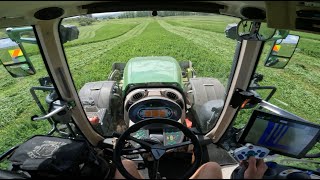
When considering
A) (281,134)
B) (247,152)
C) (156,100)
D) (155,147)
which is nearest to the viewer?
(247,152)

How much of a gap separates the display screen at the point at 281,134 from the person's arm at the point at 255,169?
1.23 feet

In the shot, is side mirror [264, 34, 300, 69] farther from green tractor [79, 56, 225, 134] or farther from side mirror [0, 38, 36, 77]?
side mirror [0, 38, 36, 77]

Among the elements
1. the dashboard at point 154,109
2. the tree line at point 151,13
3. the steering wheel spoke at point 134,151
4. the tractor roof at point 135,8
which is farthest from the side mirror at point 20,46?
the steering wheel spoke at point 134,151

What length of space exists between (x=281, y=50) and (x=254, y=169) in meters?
1.28

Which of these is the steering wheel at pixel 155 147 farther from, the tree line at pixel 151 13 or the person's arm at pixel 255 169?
the tree line at pixel 151 13

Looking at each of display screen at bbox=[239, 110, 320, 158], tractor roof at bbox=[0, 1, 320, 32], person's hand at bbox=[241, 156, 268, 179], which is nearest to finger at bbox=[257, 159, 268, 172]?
person's hand at bbox=[241, 156, 268, 179]

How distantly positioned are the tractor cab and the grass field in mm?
74

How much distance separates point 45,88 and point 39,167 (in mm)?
1324

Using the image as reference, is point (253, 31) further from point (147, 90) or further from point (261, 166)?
point (147, 90)

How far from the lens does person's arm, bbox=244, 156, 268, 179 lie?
2031mm

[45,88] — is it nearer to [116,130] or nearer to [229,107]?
[116,130]

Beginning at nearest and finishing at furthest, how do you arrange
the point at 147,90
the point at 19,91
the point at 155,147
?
the point at 155,147, the point at 147,90, the point at 19,91

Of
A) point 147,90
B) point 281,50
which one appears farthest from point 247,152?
point 147,90

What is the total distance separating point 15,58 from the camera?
3.03m
